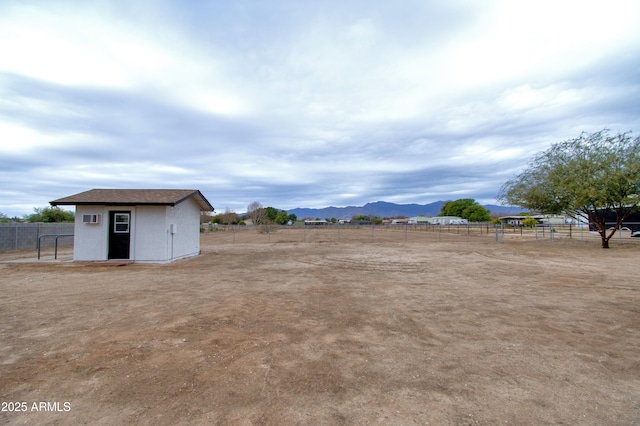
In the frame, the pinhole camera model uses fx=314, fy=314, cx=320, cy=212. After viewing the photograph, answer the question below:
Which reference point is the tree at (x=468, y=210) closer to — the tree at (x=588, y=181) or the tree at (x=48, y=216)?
the tree at (x=588, y=181)

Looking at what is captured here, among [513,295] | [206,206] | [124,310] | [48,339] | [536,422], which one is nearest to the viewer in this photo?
[536,422]

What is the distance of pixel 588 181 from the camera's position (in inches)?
819

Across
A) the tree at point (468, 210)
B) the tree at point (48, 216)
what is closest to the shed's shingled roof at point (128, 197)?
the tree at point (48, 216)

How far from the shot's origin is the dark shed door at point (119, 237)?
1398cm

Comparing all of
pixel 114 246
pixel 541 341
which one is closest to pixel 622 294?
pixel 541 341

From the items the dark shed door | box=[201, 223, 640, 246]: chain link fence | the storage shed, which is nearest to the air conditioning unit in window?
the storage shed

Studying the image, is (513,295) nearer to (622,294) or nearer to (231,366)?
(622,294)

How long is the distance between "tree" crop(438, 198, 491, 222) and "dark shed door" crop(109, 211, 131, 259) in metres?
102

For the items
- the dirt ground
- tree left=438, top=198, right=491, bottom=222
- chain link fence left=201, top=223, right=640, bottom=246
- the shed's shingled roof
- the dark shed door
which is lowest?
the dirt ground

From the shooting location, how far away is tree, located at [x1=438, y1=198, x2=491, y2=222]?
99662mm

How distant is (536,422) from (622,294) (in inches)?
302

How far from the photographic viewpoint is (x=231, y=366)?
12.9 feet

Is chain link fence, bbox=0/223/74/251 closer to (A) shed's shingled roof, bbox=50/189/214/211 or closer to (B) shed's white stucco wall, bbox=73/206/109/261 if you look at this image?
(A) shed's shingled roof, bbox=50/189/214/211

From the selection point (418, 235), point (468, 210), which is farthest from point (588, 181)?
point (468, 210)
